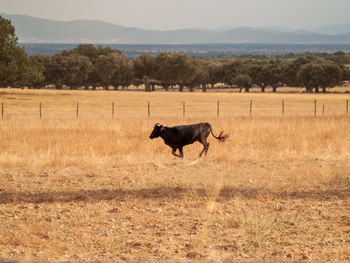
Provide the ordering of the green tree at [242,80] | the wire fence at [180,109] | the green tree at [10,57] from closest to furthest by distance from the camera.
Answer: the wire fence at [180,109] < the green tree at [10,57] < the green tree at [242,80]

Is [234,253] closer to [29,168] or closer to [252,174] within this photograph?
[252,174]

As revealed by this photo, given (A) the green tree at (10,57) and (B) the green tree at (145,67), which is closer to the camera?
(A) the green tree at (10,57)

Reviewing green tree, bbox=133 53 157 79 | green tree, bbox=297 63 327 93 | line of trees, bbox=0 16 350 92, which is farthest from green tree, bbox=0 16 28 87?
green tree, bbox=297 63 327 93

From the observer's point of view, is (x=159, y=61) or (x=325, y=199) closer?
(x=325, y=199)

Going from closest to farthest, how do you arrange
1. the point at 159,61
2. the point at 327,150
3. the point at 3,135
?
the point at 327,150 → the point at 3,135 → the point at 159,61

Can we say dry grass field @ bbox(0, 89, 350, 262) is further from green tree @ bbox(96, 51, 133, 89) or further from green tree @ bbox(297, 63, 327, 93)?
green tree @ bbox(96, 51, 133, 89)

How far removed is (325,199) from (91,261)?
5654mm

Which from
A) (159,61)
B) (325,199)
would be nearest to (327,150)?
(325,199)

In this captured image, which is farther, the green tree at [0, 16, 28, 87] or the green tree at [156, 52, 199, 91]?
the green tree at [156, 52, 199, 91]

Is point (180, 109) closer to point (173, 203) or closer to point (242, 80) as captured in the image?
point (173, 203)

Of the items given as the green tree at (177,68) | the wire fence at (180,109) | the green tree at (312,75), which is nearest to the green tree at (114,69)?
the green tree at (177,68)

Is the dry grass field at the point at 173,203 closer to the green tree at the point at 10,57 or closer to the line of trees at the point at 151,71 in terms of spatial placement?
the green tree at the point at 10,57

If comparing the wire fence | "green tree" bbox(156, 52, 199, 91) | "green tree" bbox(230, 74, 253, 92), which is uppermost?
"green tree" bbox(156, 52, 199, 91)

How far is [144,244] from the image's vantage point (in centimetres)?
740
